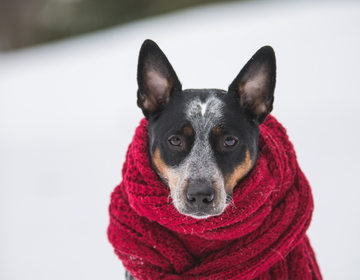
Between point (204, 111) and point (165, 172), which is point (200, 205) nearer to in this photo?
point (165, 172)

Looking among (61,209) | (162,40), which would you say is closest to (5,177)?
(61,209)

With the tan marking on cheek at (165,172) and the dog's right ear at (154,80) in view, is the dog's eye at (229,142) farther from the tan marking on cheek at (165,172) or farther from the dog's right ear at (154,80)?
the dog's right ear at (154,80)

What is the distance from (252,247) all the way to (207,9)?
9.51 meters

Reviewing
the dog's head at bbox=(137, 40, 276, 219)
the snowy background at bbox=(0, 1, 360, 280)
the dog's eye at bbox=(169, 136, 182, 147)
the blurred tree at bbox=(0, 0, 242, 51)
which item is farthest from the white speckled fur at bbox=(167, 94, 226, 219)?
the blurred tree at bbox=(0, 0, 242, 51)

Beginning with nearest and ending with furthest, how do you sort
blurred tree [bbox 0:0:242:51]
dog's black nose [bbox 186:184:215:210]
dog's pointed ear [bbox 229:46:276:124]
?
dog's black nose [bbox 186:184:215:210]
dog's pointed ear [bbox 229:46:276:124]
blurred tree [bbox 0:0:242:51]

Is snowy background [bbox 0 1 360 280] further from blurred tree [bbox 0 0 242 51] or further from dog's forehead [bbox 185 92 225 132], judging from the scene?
blurred tree [bbox 0 0 242 51]

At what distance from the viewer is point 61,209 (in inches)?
167

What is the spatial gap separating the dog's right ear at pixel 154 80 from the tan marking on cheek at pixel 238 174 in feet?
2.14

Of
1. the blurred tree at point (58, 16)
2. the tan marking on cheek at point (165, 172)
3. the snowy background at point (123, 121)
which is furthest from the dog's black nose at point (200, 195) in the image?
the blurred tree at point (58, 16)

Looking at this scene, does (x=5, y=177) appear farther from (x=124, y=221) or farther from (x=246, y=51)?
(x=246, y=51)

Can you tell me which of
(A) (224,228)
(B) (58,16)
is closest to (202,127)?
(A) (224,228)

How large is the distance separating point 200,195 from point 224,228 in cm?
36

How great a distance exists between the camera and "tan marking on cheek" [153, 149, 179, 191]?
2426 mm

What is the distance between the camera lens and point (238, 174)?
8.16 feet
